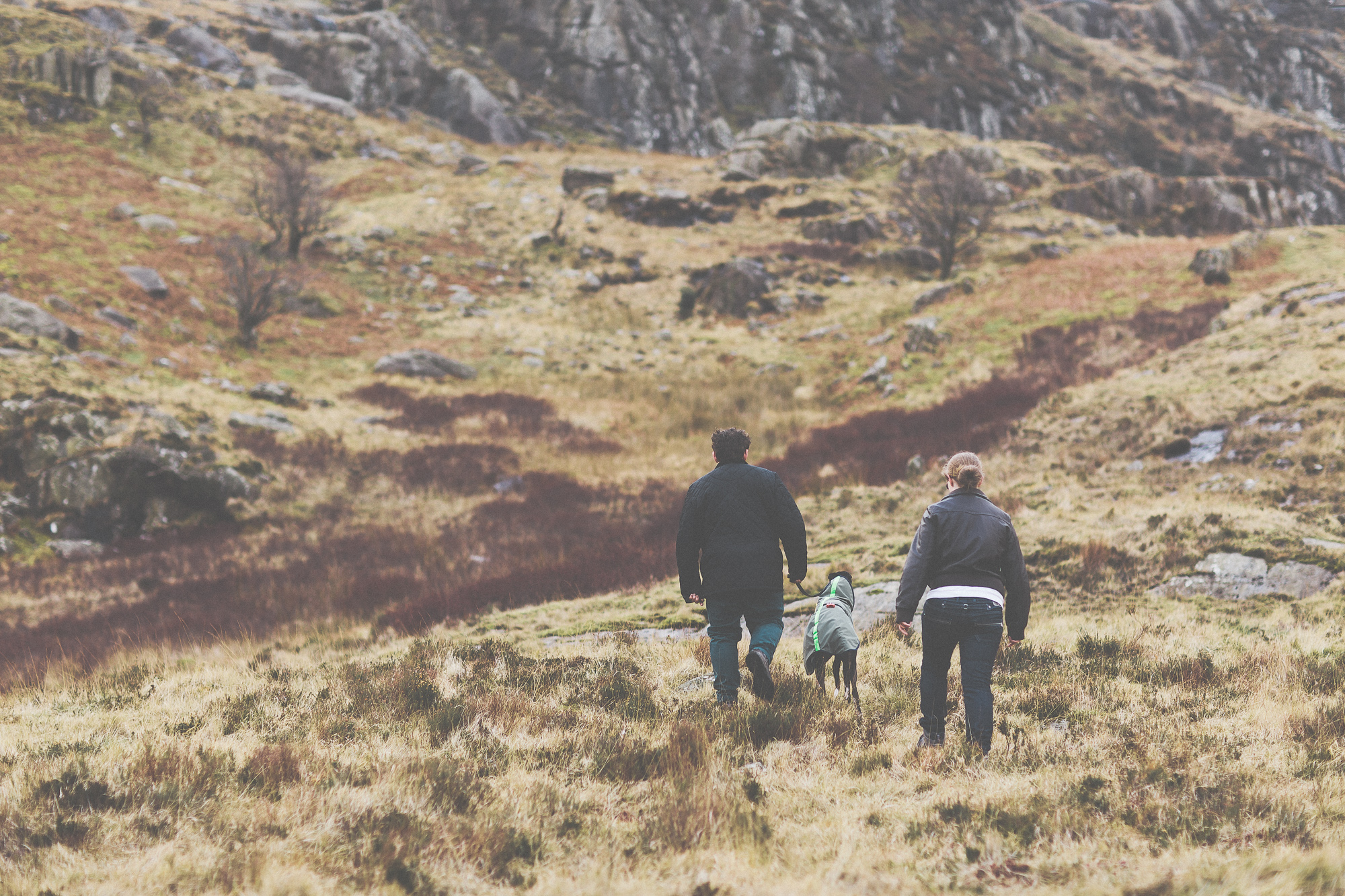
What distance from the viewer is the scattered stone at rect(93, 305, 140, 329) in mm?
22328

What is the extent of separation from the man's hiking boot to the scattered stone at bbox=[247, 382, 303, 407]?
21.2 meters

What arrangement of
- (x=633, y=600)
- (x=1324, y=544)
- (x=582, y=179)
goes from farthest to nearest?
(x=582, y=179) < (x=633, y=600) < (x=1324, y=544)

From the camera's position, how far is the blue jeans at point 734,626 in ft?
17.7

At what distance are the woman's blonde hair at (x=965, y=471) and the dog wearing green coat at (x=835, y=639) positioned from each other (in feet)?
4.62

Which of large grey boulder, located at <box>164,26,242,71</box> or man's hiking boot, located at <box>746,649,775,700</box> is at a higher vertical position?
large grey boulder, located at <box>164,26,242,71</box>

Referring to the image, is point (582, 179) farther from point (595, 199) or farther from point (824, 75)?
point (824, 75)

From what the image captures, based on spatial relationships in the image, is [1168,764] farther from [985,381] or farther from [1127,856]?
[985,381]

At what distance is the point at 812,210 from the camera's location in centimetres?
4566

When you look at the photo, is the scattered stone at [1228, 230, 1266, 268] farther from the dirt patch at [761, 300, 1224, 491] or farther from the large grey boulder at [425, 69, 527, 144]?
the large grey boulder at [425, 69, 527, 144]

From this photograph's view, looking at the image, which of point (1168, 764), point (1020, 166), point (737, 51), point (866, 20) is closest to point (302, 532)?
point (1168, 764)

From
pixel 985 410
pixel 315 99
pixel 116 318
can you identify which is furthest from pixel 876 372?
pixel 315 99

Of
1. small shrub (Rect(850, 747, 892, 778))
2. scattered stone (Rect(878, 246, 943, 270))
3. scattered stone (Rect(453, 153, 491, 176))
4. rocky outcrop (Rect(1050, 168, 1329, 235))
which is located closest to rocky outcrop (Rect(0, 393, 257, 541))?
small shrub (Rect(850, 747, 892, 778))

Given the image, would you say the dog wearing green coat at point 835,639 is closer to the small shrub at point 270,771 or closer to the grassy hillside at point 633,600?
the grassy hillside at point 633,600

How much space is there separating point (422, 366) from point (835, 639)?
25053 mm
